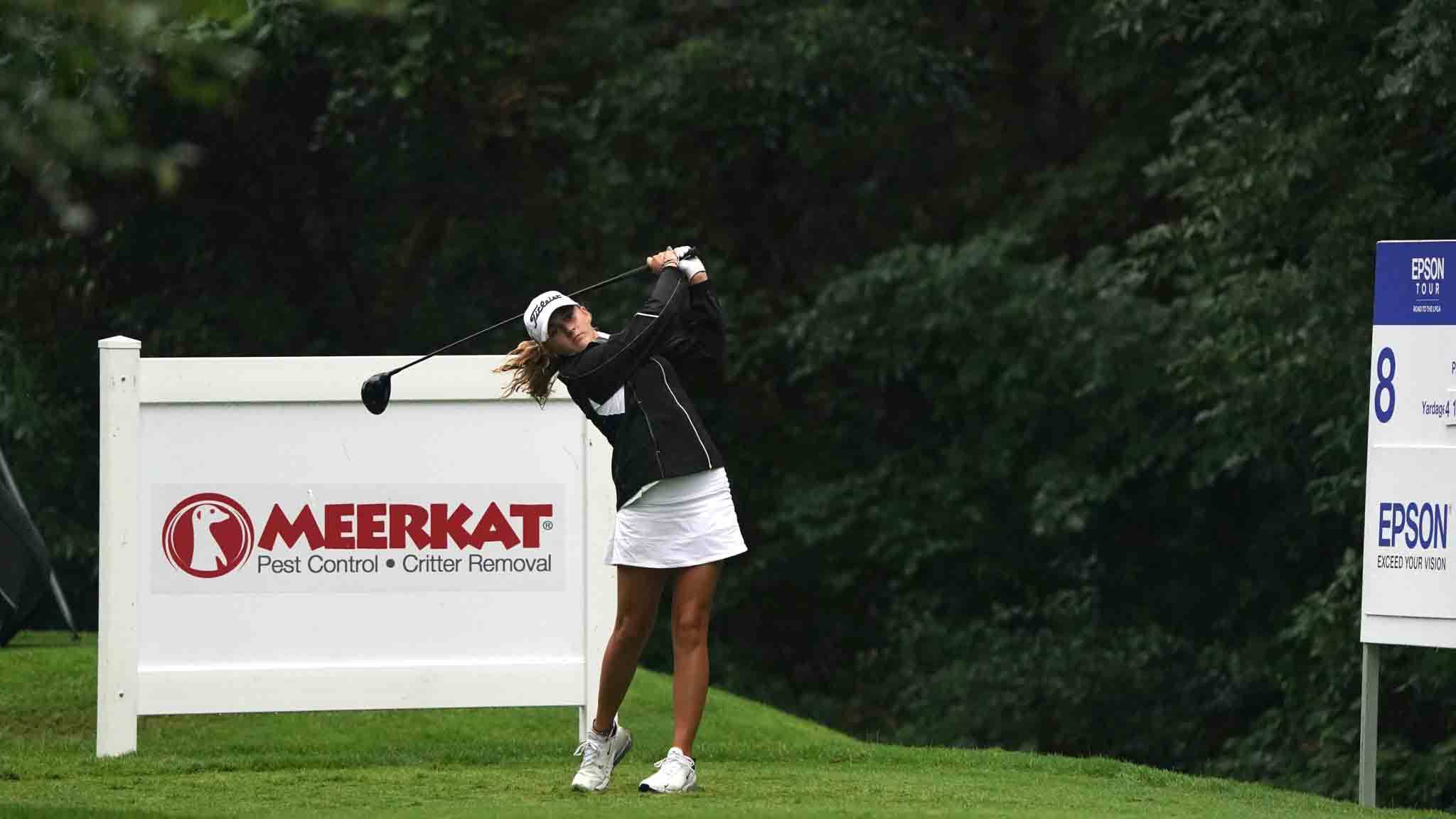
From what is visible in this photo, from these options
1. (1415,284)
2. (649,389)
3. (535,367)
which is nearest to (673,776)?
(649,389)

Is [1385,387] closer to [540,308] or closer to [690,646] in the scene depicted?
[690,646]

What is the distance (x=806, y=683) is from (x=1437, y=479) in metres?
14.1

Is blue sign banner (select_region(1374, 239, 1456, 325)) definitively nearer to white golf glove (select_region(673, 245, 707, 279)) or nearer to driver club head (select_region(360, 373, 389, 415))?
white golf glove (select_region(673, 245, 707, 279))

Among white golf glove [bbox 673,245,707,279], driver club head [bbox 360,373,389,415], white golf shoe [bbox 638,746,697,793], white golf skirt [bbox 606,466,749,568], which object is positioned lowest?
white golf shoe [bbox 638,746,697,793]

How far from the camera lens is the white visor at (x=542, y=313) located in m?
6.83

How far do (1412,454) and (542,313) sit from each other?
325 cm

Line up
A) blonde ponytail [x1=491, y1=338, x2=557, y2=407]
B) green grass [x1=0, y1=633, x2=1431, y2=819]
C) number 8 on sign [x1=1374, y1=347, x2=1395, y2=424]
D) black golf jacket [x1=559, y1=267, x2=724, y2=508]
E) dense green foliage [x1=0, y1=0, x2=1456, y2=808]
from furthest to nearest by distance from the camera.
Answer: dense green foliage [x1=0, y1=0, x2=1456, y2=808] → number 8 on sign [x1=1374, y1=347, x2=1395, y2=424] → blonde ponytail [x1=491, y1=338, x2=557, y2=407] → black golf jacket [x1=559, y1=267, x2=724, y2=508] → green grass [x1=0, y1=633, x2=1431, y2=819]

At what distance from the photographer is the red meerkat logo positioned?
8.37 meters

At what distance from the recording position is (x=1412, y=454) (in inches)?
309

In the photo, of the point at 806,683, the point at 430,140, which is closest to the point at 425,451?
the point at 430,140

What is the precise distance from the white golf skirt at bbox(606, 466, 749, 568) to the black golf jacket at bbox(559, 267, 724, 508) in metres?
0.06

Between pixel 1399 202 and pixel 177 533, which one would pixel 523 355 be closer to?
pixel 177 533

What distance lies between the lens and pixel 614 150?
19547 millimetres

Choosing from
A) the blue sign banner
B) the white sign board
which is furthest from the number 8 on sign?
the blue sign banner
